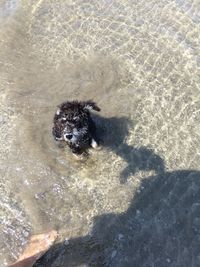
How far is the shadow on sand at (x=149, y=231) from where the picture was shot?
5996mm

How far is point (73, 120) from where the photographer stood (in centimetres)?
620

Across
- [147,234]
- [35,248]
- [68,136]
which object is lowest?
[35,248]

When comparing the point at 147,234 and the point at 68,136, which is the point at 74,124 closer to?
the point at 68,136

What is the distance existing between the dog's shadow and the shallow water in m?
0.02

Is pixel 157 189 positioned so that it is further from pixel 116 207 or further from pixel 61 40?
pixel 61 40

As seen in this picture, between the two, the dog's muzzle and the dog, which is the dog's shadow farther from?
the dog's muzzle

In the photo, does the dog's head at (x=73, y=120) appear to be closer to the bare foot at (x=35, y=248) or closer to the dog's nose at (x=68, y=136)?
the dog's nose at (x=68, y=136)

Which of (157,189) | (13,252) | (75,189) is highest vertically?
(157,189)

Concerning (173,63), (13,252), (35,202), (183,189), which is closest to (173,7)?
(173,63)

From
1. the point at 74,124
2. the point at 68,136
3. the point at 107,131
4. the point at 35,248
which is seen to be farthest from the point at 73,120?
the point at 35,248

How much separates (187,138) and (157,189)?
37.8 inches

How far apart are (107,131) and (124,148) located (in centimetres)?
40

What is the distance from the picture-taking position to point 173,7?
Answer: 8.57 metres

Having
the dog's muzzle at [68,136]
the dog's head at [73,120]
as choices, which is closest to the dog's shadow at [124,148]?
the dog's head at [73,120]
